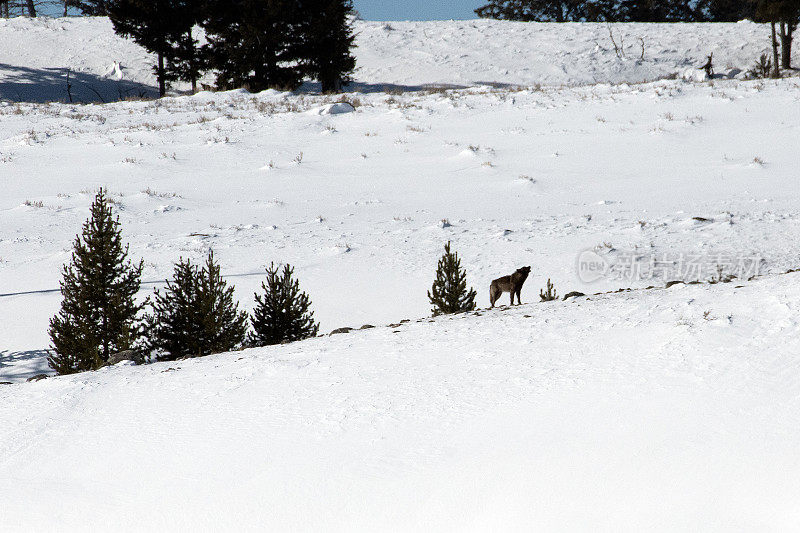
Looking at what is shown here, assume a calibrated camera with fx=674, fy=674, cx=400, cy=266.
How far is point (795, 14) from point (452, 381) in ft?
127

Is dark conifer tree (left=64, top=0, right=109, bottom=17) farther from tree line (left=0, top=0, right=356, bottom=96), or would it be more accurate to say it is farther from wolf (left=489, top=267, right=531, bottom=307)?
wolf (left=489, top=267, right=531, bottom=307)

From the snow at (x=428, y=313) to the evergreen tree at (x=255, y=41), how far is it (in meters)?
2.97

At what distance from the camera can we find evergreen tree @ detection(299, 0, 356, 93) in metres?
33.4

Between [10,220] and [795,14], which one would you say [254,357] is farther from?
[795,14]

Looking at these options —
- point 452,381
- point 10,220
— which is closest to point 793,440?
point 452,381

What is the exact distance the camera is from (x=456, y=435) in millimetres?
4465

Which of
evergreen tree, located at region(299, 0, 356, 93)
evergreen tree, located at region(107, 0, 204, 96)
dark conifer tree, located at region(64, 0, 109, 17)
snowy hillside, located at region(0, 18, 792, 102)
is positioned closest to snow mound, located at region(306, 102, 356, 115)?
evergreen tree, located at region(299, 0, 356, 93)

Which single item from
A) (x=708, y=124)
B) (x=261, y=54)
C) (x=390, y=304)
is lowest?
(x=390, y=304)

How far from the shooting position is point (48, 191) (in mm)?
18359

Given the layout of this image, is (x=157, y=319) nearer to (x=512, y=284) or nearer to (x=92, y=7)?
(x=512, y=284)

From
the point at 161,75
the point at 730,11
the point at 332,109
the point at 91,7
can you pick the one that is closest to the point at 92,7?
the point at 91,7

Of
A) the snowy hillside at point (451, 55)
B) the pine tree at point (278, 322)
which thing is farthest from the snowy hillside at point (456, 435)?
the snowy hillside at point (451, 55)

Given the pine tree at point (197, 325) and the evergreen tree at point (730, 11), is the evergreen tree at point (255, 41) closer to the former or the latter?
the pine tree at point (197, 325)

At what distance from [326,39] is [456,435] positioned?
3239 centimetres
